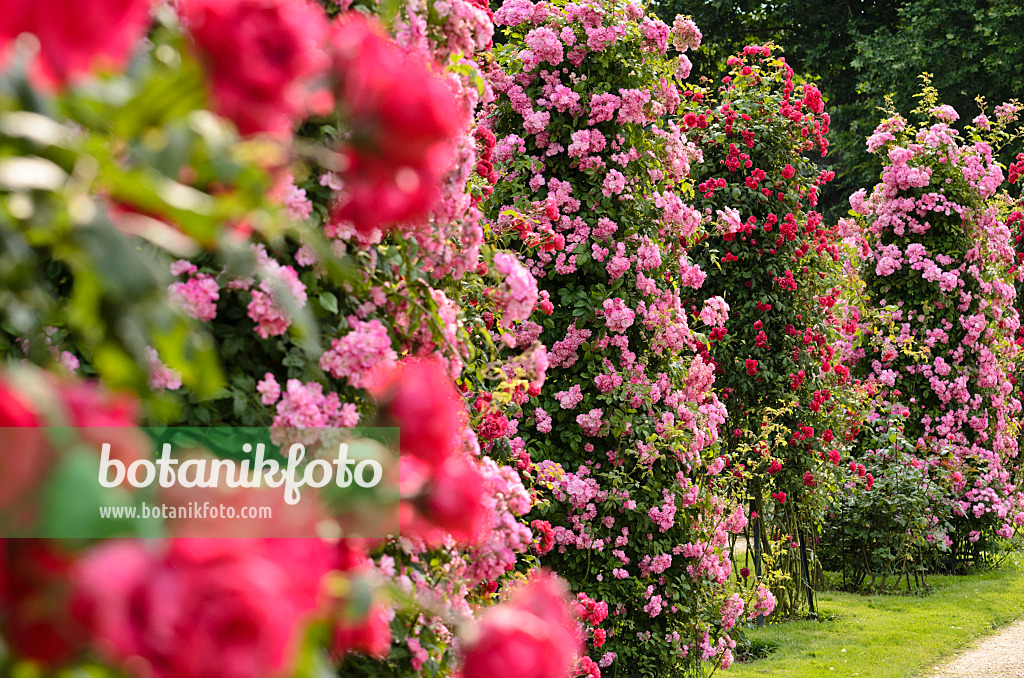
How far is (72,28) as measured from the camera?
1.77ft

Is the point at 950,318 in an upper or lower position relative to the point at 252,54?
upper

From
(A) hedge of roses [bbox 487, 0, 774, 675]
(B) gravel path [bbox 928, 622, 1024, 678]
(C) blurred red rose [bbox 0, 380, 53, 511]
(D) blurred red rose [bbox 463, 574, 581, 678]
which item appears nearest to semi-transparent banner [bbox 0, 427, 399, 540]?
(C) blurred red rose [bbox 0, 380, 53, 511]

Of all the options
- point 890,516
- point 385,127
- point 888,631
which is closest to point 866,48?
point 890,516

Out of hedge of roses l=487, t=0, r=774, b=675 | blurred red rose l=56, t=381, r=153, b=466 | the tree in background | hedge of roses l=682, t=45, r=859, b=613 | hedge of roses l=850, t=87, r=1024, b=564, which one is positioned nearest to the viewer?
blurred red rose l=56, t=381, r=153, b=466

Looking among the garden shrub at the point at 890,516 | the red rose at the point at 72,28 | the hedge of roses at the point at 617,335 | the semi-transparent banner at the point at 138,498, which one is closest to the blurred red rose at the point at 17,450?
the semi-transparent banner at the point at 138,498

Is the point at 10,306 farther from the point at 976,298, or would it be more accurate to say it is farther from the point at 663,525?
the point at 976,298

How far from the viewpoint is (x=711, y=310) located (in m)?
5.18

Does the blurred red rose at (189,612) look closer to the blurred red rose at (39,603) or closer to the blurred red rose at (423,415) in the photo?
the blurred red rose at (39,603)

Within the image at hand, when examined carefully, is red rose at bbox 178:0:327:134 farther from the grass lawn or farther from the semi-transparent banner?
the grass lawn

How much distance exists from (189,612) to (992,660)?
6798mm

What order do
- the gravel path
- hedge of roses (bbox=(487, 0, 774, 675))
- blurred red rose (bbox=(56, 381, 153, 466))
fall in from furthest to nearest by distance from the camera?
1. the gravel path
2. hedge of roses (bbox=(487, 0, 774, 675))
3. blurred red rose (bbox=(56, 381, 153, 466))

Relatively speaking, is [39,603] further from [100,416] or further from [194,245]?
[194,245]

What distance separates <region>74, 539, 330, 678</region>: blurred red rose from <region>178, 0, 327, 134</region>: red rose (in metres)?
0.29

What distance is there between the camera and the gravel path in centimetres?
591
